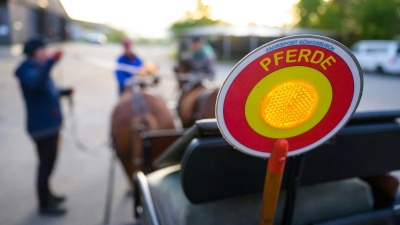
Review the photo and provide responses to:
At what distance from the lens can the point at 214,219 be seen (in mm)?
1323

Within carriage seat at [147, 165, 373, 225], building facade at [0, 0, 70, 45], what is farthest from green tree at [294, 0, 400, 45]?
carriage seat at [147, 165, 373, 225]

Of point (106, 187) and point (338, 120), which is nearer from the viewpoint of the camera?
point (338, 120)

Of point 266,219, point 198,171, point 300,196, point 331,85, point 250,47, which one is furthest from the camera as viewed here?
point 250,47

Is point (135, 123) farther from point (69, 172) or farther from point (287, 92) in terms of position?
point (287, 92)

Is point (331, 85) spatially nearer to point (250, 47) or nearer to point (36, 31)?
point (36, 31)

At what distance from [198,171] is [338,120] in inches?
20.3

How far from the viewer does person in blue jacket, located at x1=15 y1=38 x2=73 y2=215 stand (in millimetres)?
2867

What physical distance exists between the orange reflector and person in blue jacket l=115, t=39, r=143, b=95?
4.07 meters

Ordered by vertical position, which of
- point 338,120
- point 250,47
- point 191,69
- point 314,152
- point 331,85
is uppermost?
point 331,85

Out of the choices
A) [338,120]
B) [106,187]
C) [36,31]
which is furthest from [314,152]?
[36,31]

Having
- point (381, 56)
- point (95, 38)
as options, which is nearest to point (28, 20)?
point (95, 38)

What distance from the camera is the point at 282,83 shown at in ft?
2.87

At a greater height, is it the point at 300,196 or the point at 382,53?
the point at 300,196

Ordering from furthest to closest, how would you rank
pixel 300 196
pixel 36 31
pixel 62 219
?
pixel 36 31 → pixel 62 219 → pixel 300 196
